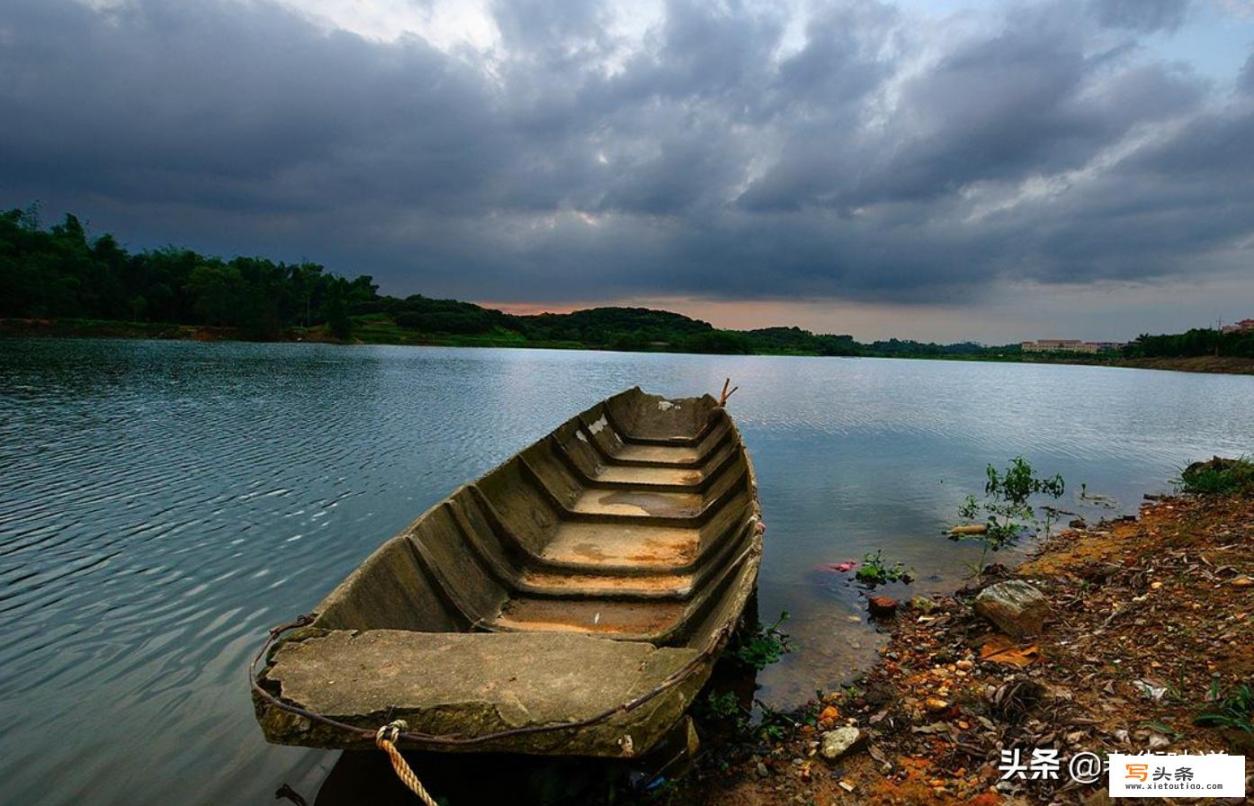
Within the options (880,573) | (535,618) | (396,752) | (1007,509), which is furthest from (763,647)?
(1007,509)

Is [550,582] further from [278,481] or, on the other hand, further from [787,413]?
[787,413]

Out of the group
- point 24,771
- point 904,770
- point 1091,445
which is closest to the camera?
point 904,770

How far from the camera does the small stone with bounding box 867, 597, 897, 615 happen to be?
855 cm

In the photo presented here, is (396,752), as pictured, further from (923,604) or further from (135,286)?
(135,286)

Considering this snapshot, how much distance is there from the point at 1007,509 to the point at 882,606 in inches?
345

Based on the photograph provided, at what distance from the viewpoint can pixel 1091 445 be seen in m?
25.6

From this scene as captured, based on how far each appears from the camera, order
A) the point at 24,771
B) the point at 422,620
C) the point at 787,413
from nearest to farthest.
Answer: the point at 24,771 < the point at 422,620 < the point at 787,413

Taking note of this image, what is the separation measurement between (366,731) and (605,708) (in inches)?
52.3

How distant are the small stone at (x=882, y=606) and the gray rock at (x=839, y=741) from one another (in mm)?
3719

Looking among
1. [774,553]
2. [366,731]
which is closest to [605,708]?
[366,731]

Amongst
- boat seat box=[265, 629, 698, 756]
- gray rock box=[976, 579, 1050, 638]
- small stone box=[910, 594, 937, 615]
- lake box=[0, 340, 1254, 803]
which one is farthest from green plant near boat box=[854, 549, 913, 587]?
boat seat box=[265, 629, 698, 756]

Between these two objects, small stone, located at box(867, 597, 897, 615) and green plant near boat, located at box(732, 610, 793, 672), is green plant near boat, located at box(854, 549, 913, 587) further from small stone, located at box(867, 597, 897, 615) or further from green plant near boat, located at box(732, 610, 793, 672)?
green plant near boat, located at box(732, 610, 793, 672)

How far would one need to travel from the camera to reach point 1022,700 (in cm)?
511

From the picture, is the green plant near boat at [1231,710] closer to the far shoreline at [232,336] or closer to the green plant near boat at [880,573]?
the green plant near boat at [880,573]
